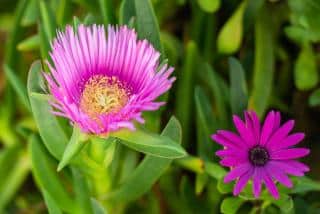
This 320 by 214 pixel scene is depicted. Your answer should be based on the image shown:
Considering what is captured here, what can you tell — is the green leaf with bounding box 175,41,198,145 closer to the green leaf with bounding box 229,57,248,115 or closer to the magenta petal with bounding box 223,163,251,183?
the green leaf with bounding box 229,57,248,115

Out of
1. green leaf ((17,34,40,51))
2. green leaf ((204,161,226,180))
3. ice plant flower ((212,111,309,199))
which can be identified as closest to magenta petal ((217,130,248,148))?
ice plant flower ((212,111,309,199))

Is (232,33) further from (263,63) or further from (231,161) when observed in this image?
(231,161)

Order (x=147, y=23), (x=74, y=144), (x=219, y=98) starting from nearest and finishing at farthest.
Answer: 1. (x=74, y=144)
2. (x=147, y=23)
3. (x=219, y=98)

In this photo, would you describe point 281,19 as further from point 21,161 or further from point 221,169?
point 21,161

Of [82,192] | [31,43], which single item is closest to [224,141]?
[82,192]

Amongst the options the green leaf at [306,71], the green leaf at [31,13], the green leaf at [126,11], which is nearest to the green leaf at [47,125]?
the green leaf at [126,11]

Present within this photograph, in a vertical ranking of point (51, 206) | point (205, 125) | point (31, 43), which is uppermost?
point (31, 43)
